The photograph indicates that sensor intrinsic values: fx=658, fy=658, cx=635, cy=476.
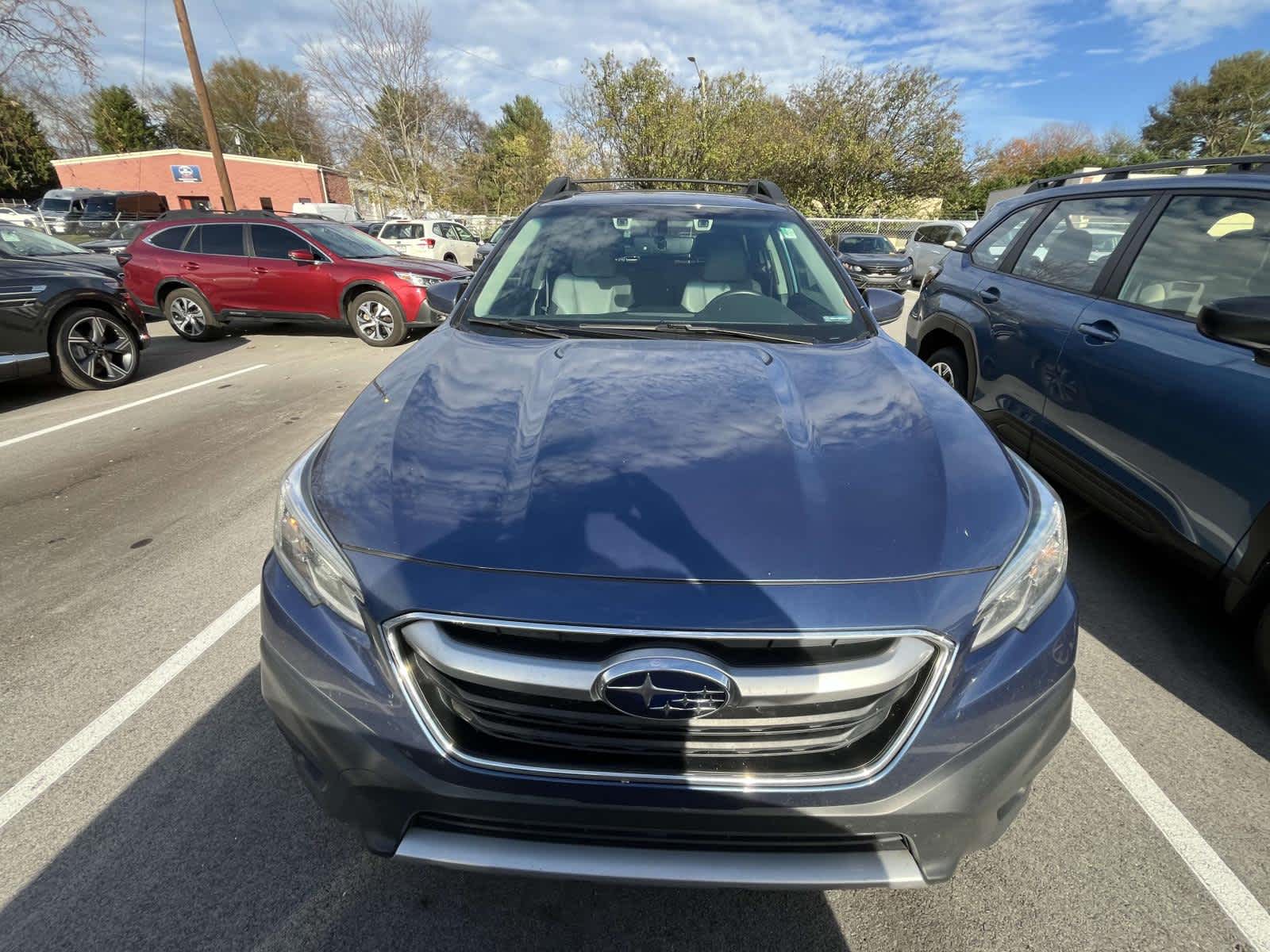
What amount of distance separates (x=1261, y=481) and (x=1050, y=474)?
1294mm

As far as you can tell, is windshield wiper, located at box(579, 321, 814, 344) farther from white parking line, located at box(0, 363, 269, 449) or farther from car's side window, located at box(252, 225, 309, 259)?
car's side window, located at box(252, 225, 309, 259)

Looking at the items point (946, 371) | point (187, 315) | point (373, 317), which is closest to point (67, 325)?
point (187, 315)

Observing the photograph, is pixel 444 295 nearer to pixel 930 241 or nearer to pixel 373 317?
pixel 373 317

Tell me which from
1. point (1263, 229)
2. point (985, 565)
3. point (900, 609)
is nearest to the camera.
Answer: point (900, 609)

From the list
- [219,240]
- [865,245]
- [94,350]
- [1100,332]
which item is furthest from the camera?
[865,245]

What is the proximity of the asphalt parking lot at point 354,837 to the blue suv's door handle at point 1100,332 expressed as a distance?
1169mm

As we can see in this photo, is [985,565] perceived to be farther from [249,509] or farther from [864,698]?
[249,509]

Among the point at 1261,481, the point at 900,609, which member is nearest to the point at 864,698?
the point at 900,609

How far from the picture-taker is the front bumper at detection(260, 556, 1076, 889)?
1.29 metres

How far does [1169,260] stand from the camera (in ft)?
10.0

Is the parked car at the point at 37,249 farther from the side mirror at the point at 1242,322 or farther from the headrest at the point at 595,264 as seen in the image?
the side mirror at the point at 1242,322

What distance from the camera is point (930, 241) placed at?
53.6ft

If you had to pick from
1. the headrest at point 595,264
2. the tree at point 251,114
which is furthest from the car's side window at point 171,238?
the tree at point 251,114

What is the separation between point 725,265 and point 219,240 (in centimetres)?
970
